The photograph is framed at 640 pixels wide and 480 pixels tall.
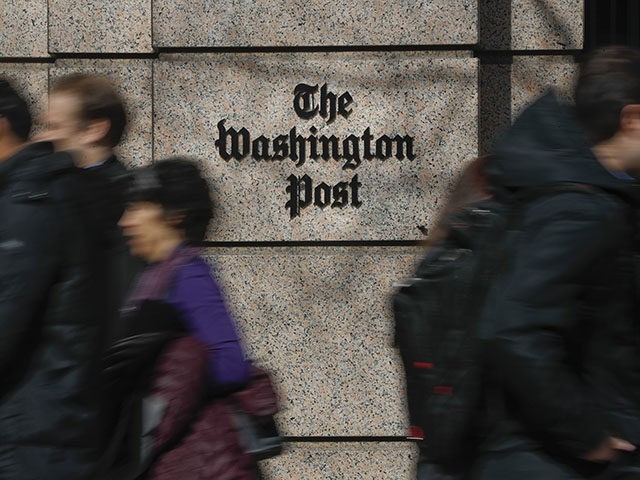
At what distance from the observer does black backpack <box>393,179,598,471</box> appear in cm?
229

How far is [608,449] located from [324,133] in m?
3.29

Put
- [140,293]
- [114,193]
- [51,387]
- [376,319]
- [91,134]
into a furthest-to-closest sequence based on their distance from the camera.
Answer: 1. [376,319]
2. [91,134]
3. [114,193]
4. [140,293]
5. [51,387]

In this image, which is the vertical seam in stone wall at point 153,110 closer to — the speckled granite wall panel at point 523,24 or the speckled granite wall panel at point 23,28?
the speckled granite wall panel at point 23,28

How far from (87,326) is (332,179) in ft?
8.44

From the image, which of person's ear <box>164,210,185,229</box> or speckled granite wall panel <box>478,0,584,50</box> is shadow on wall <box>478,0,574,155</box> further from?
person's ear <box>164,210,185,229</box>

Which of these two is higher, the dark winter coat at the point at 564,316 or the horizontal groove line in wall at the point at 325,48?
the horizontal groove line in wall at the point at 325,48

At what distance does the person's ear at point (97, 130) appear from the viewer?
3832 millimetres

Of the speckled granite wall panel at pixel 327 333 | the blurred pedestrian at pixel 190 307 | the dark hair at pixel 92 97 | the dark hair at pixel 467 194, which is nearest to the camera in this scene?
the dark hair at pixel 467 194

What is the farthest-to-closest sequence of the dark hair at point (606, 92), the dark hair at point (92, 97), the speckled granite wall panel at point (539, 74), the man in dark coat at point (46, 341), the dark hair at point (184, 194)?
the speckled granite wall panel at point (539, 74) → the dark hair at point (92, 97) → the dark hair at point (184, 194) → the man in dark coat at point (46, 341) → the dark hair at point (606, 92)

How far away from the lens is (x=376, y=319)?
5.28 meters

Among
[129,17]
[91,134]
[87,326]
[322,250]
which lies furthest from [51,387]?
[129,17]

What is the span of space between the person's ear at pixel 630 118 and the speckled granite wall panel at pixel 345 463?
3139 mm

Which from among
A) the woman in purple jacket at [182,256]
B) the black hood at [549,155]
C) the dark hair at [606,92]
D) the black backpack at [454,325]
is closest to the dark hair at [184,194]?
the woman in purple jacket at [182,256]

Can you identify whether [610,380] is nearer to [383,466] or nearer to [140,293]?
[140,293]
